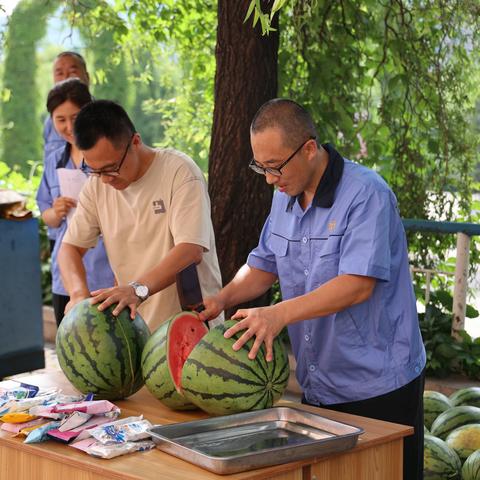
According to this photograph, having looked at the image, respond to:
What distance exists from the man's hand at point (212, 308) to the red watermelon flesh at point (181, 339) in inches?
1.7

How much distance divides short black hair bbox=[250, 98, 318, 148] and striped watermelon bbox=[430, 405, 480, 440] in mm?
1986

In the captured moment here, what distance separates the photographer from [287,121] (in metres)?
3.32

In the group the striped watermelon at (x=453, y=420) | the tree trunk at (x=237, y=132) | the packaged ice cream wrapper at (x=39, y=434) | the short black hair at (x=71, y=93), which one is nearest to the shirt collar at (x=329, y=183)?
the packaged ice cream wrapper at (x=39, y=434)

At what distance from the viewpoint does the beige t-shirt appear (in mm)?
4098

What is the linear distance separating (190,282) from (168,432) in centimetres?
124

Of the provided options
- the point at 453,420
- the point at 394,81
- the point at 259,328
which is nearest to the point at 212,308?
the point at 259,328

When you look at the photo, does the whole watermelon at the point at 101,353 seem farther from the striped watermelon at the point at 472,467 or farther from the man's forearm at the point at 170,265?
the striped watermelon at the point at 472,467

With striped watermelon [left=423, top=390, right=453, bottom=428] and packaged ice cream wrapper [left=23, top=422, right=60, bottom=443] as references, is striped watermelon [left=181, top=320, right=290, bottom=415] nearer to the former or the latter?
packaged ice cream wrapper [left=23, top=422, right=60, bottom=443]

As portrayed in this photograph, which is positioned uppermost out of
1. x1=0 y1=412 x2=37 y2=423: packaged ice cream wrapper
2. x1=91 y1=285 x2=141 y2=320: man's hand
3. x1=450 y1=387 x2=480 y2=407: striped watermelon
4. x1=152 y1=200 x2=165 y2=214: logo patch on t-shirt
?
x1=152 y1=200 x2=165 y2=214: logo patch on t-shirt

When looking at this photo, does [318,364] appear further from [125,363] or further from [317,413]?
[125,363]

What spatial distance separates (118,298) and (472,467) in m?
1.82

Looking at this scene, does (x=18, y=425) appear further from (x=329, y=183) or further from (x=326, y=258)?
(x=329, y=183)

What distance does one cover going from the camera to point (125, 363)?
11.3 feet

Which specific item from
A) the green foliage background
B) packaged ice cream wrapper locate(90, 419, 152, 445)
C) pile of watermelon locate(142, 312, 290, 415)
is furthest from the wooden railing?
packaged ice cream wrapper locate(90, 419, 152, 445)
